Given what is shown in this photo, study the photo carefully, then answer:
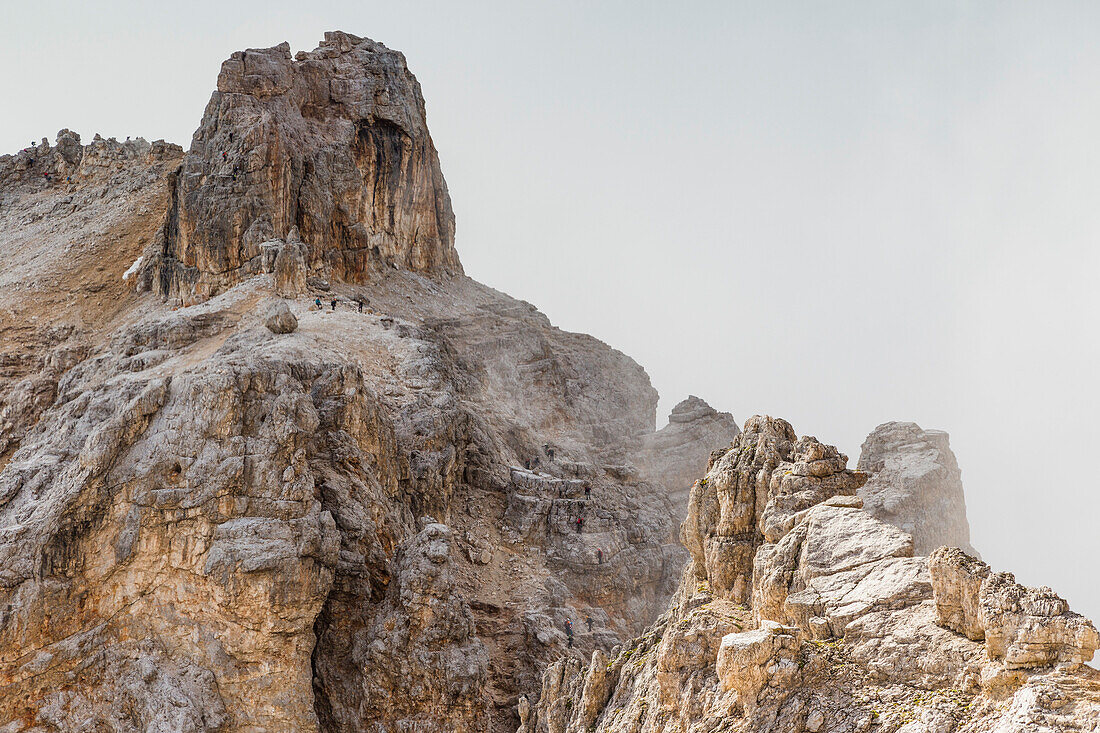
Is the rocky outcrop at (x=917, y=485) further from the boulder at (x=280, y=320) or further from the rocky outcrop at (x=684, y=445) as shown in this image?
the boulder at (x=280, y=320)

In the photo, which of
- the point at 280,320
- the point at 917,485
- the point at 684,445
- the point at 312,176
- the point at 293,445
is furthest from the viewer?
the point at 312,176

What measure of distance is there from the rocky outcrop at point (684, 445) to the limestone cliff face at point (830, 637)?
106ft

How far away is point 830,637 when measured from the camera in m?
19.5

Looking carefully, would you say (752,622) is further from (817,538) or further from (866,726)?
(866,726)

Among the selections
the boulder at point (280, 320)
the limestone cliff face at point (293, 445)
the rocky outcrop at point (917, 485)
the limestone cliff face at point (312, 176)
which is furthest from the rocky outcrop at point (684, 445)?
the limestone cliff face at point (312, 176)

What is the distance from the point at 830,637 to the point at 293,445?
79.1 ft

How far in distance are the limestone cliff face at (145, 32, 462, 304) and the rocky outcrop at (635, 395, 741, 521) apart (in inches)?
967

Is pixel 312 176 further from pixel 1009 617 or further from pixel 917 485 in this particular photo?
pixel 1009 617

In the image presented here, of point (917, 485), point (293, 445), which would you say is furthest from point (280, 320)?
point (917, 485)

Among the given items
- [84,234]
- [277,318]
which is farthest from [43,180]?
[277,318]

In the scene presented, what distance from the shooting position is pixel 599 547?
51.1 metres

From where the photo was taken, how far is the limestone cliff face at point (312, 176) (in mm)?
62656

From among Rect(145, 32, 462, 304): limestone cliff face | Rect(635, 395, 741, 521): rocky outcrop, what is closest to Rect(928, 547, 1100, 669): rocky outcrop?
Rect(635, 395, 741, 521): rocky outcrop

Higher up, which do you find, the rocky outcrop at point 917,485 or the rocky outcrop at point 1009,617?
the rocky outcrop at point 917,485
